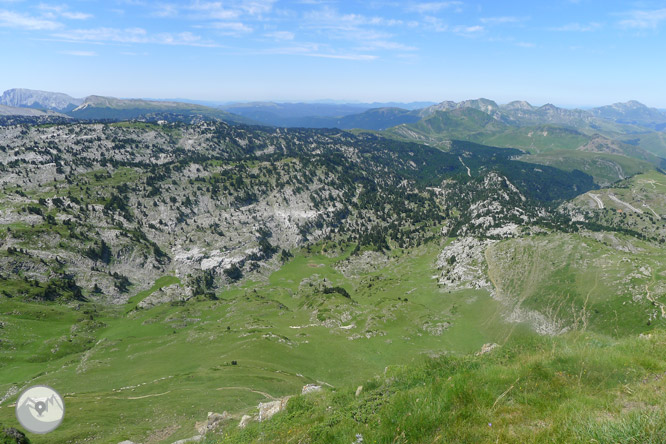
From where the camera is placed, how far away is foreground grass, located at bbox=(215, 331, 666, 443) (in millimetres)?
7920

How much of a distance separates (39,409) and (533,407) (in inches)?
1636

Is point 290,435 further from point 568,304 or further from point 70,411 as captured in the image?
point 568,304

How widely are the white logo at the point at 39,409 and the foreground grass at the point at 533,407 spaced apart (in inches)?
994

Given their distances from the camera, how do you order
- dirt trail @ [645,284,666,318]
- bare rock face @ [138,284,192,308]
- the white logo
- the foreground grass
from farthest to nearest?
bare rock face @ [138,284,192,308]
dirt trail @ [645,284,666,318]
the white logo
the foreground grass

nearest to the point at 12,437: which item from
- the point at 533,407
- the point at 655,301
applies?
the point at 533,407

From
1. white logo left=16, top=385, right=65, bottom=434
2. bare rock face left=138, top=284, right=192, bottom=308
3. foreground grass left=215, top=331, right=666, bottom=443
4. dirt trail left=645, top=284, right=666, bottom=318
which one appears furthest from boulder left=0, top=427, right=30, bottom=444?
dirt trail left=645, top=284, right=666, bottom=318

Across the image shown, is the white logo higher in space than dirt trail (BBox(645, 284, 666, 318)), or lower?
higher

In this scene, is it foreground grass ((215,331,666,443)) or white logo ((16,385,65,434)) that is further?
white logo ((16,385,65,434))

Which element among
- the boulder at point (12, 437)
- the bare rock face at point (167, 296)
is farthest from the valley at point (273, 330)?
the boulder at point (12, 437)

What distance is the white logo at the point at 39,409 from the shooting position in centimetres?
2864

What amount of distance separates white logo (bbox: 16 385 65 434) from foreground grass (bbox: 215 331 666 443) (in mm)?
25259

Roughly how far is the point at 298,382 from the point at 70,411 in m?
42.2

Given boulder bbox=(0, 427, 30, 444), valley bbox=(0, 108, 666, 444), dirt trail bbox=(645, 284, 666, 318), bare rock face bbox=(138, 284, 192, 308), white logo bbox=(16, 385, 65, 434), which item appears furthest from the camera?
bare rock face bbox=(138, 284, 192, 308)

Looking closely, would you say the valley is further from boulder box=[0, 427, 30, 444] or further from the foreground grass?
boulder box=[0, 427, 30, 444]
